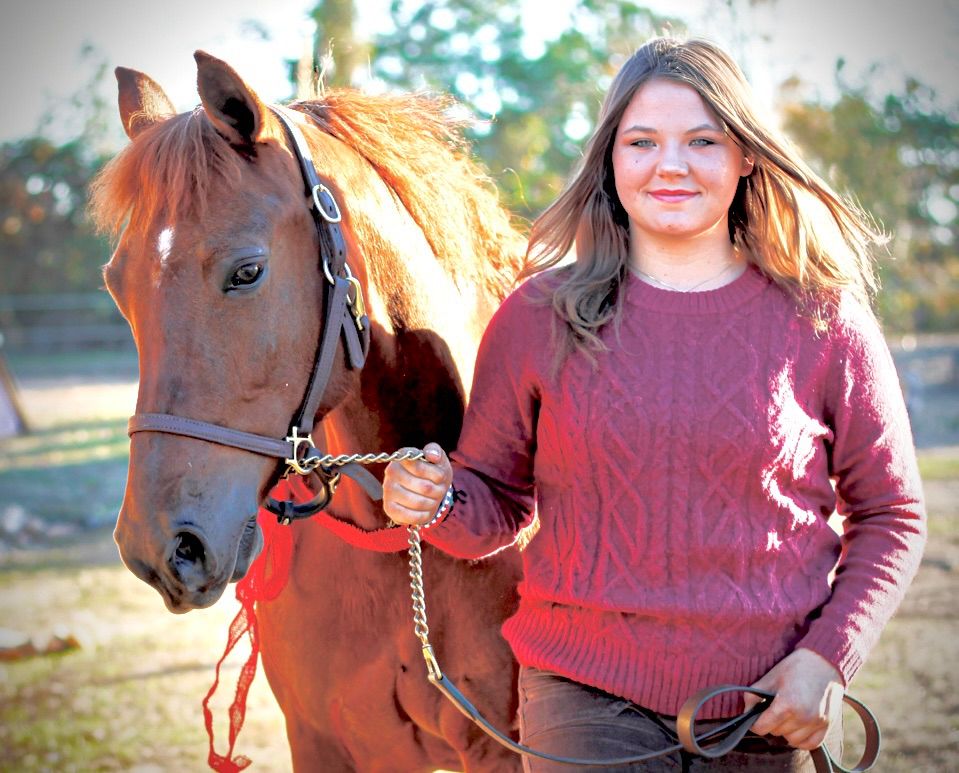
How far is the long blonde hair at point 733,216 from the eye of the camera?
1.85m

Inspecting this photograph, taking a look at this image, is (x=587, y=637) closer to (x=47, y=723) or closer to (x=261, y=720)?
(x=261, y=720)

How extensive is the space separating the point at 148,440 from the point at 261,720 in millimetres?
3541

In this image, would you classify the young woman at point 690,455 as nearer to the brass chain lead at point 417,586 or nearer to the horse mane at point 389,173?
the brass chain lead at point 417,586

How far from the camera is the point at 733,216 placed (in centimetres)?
204

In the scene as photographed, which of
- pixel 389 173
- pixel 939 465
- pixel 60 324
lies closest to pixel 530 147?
pixel 939 465

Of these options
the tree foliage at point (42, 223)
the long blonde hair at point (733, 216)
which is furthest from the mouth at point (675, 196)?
the tree foliage at point (42, 223)

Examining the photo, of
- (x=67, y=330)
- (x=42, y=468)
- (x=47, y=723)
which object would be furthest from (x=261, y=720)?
(x=67, y=330)

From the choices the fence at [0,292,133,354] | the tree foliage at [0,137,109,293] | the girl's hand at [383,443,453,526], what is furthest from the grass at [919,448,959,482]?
the tree foliage at [0,137,109,293]

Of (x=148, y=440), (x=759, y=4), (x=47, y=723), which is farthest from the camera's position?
(x=759, y=4)

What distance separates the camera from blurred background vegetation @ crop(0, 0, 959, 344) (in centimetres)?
1535

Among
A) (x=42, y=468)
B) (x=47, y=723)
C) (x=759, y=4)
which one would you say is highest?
(x=759, y=4)

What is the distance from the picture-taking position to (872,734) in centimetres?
188

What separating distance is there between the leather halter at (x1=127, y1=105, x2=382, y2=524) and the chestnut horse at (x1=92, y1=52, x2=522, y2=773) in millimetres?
23

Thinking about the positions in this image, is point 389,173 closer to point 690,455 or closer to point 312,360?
point 312,360
